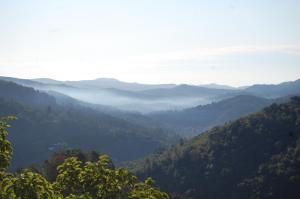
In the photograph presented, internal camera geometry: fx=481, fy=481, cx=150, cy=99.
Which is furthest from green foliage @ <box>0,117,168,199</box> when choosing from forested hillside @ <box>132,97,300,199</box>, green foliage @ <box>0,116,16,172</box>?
forested hillside @ <box>132,97,300,199</box>

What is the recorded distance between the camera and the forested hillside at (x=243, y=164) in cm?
15938

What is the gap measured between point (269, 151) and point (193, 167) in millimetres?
29520

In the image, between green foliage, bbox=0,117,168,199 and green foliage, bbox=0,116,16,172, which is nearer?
green foliage, bbox=0,117,168,199

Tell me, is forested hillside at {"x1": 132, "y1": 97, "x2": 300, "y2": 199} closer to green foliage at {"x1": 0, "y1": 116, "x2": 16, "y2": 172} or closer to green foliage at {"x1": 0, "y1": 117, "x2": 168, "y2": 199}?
green foliage at {"x1": 0, "y1": 117, "x2": 168, "y2": 199}

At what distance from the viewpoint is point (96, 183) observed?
62.8ft

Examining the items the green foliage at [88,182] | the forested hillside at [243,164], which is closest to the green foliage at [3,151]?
the green foliage at [88,182]

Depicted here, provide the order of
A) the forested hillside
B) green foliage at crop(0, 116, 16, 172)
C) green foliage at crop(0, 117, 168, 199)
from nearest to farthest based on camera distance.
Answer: green foliage at crop(0, 117, 168, 199)
green foliage at crop(0, 116, 16, 172)
the forested hillside

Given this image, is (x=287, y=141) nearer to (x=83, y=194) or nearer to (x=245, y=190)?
(x=245, y=190)

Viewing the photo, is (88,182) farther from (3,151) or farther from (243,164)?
(243,164)

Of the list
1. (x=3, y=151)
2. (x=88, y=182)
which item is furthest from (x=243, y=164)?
(x=3, y=151)

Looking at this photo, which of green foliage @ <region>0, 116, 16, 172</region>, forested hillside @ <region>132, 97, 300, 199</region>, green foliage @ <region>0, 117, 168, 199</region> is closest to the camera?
green foliage @ <region>0, 117, 168, 199</region>

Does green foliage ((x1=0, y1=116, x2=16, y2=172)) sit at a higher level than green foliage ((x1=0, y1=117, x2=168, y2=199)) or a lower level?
higher

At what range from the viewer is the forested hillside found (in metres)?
159

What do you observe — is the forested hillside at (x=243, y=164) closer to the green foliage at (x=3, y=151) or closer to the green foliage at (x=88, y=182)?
the green foliage at (x=88, y=182)
